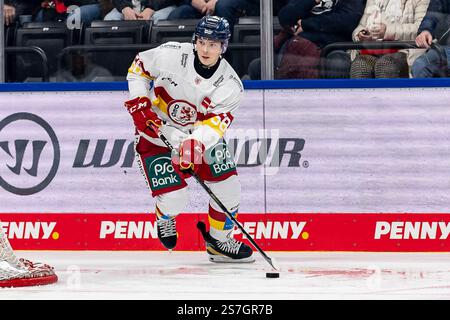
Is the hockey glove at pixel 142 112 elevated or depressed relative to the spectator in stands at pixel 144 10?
depressed

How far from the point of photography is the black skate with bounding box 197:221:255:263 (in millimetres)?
6953

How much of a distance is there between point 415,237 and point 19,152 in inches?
92.9

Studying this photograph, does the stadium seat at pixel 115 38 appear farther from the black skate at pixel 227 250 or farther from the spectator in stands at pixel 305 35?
the black skate at pixel 227 250

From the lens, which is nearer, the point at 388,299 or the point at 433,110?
the point at 388,299

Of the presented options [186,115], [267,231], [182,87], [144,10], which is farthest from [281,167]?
[144,10]

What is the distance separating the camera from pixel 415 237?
730 centimetres

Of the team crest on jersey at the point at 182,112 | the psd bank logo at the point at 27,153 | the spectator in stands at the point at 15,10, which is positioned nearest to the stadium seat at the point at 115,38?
the spectator in stands at the point at 15,10

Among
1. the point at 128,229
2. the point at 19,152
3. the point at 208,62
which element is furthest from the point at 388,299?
the point at 19,152

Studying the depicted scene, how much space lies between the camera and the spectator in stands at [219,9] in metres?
7.45

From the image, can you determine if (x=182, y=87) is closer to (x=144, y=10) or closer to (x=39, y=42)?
(x=144, y=10)

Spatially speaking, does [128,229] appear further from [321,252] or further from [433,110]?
[433,110]

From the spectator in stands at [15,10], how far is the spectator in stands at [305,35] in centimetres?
136

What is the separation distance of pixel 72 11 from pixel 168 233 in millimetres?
1565

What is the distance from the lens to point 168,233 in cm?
689
